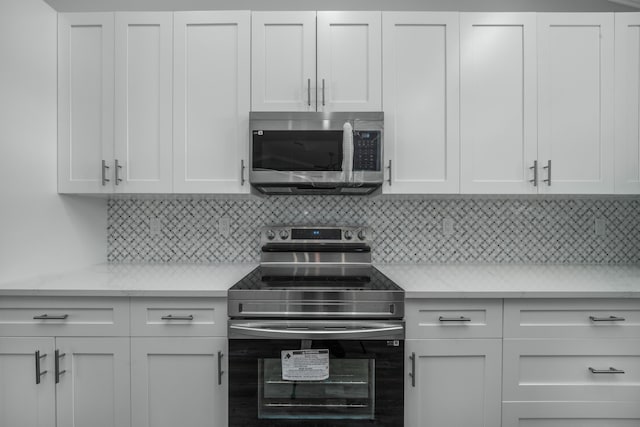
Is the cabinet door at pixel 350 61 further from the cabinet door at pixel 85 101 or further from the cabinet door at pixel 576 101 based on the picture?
the cabinet door at pixel 85 101

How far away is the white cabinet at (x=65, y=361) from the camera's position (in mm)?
1561

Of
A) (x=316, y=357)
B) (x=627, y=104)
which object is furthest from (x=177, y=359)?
(x=627, y=104)

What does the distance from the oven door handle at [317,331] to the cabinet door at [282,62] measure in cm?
108

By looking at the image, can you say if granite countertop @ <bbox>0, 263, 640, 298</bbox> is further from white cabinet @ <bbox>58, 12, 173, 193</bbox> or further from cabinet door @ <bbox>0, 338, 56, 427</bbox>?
white cabinet @ <bbox>58, 12, 173, 193</bbox>

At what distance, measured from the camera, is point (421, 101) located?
76.1 inches

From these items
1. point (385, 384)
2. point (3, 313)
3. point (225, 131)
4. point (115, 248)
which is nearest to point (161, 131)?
point (225, 131)

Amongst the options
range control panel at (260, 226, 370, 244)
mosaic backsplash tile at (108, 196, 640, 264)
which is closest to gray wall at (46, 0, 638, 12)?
mosaic backsplash tile at (108, 196, 640, 264)

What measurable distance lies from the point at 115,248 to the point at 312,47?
166cm

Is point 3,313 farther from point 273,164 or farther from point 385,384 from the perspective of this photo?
point 385,384

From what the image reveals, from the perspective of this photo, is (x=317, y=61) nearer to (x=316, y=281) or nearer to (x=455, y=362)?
(x=316, y=281)

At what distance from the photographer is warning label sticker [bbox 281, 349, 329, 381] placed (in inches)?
59.5

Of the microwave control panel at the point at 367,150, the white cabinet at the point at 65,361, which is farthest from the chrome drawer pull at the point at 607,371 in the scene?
the white cabinet at the point at 65,361

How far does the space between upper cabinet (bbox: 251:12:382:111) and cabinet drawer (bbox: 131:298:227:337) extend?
3.31ft

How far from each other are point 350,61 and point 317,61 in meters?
0.17
